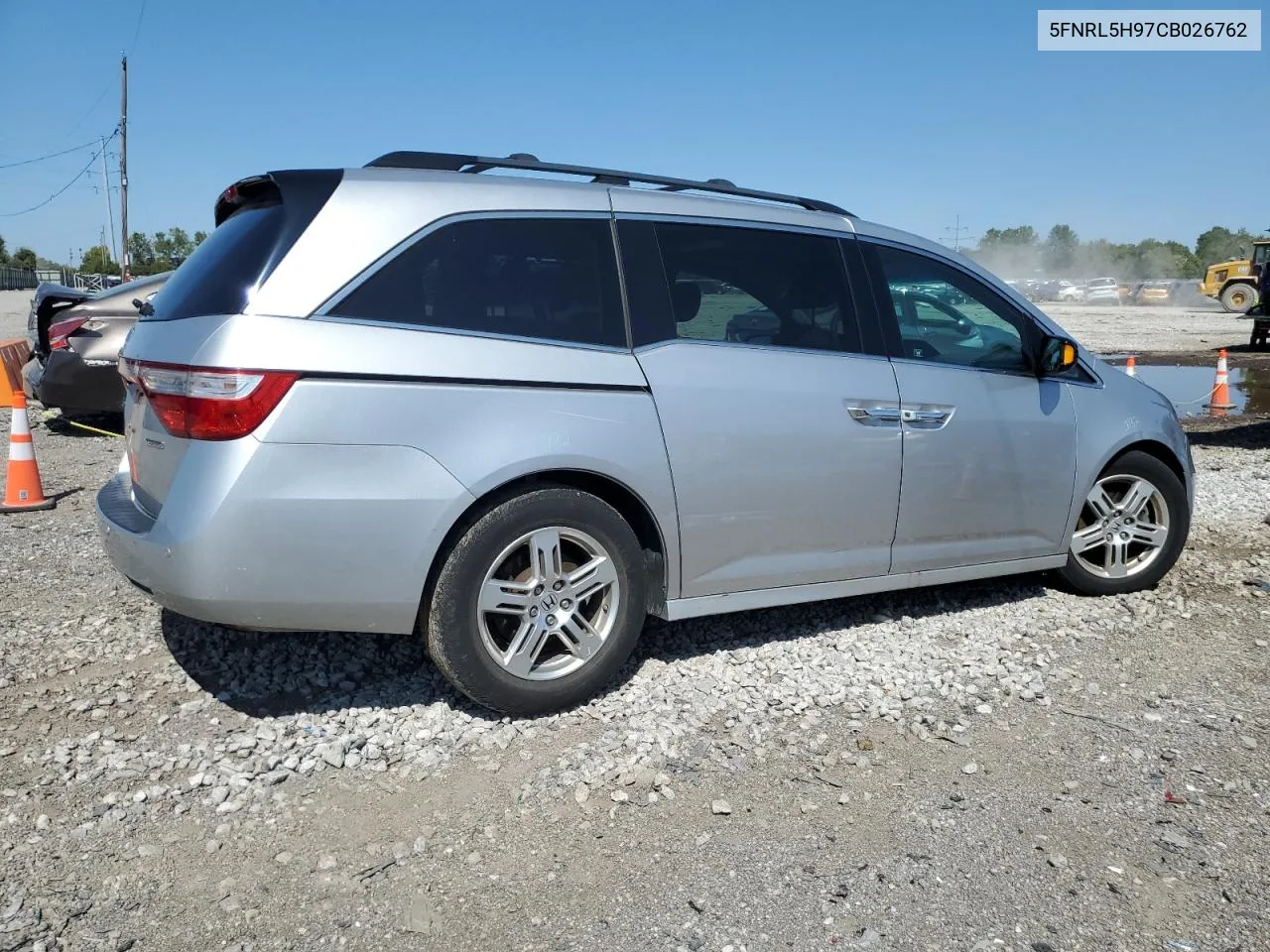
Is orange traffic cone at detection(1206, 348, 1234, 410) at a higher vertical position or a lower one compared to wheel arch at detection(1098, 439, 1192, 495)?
lower

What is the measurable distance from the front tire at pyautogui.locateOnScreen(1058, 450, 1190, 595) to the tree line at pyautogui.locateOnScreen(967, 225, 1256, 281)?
94.3m

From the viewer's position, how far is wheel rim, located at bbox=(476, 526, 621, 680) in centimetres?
365

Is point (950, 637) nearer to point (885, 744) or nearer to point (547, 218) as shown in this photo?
point (885, 744)

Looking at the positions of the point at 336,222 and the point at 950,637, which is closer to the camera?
the point at 336,222

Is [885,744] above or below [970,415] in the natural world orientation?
below

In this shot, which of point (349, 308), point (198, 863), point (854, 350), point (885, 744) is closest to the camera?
point (198, 863)

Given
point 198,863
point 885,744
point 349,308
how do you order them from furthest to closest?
point 885,744 → point 349,308 → point 198,863

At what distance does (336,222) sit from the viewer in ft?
11.3

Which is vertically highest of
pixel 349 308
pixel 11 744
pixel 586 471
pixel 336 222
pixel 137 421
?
pixel 336 222

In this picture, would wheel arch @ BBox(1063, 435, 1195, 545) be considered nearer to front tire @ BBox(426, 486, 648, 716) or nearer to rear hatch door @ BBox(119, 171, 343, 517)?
front tire @ BBox(426, 486, 648, 716)

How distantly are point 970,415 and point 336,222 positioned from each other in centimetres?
275

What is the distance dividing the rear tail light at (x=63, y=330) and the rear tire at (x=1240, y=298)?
3311 centimetres

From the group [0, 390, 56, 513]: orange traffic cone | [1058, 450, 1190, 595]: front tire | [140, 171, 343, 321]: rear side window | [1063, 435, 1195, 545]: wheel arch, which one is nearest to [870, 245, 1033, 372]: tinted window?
[1063, 435, 1195, 545]: wheel arch

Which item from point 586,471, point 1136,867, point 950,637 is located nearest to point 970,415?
point 950,637
